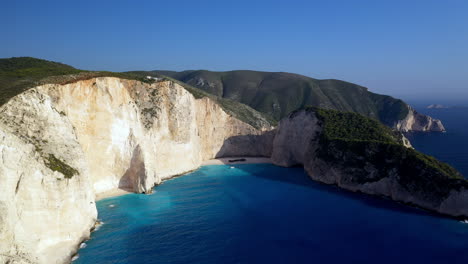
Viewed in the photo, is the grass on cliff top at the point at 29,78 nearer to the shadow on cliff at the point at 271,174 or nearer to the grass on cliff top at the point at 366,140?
the shadow on cliff at the point at 271,174

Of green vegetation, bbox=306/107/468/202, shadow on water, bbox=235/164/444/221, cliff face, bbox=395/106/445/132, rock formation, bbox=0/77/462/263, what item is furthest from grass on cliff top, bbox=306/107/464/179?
cliff face, bbox=395/106/445/132

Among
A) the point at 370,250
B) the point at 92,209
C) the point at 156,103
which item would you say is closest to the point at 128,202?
the point at 92,209

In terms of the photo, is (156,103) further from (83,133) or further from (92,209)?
(92,209)

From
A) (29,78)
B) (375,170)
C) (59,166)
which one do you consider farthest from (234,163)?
(59,166)

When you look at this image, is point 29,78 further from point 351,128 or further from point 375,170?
point 351,128

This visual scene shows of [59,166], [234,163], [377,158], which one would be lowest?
[234,163]

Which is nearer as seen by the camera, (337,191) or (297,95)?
(337,191)

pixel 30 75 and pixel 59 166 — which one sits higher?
pixel 30 75
